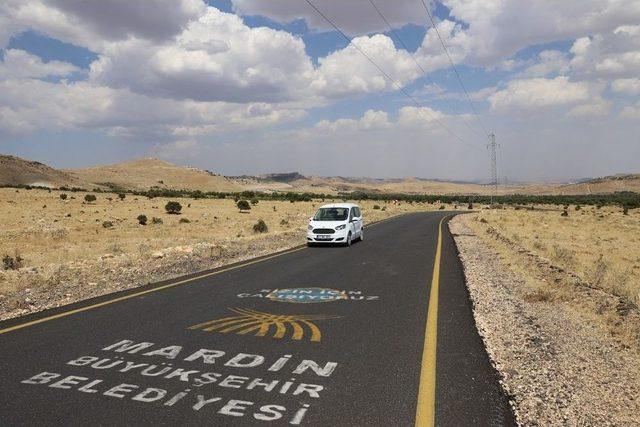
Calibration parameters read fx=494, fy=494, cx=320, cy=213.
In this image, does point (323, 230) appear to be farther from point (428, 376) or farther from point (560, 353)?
point (428, 376)

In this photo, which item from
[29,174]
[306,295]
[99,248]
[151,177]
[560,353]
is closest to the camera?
[560,353]

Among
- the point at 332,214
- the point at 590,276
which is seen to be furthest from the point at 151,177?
the point at 590,276

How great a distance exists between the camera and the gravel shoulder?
478 centimetres

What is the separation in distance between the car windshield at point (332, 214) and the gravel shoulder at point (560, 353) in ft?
35.1

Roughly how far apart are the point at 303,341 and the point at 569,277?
27.7 ft

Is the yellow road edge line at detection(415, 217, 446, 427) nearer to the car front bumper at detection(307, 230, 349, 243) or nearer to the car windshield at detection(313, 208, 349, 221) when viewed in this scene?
the car front bumper at detection(307, 230, 349, 243)

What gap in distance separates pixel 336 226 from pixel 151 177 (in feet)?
518

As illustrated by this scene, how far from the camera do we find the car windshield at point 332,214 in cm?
2225

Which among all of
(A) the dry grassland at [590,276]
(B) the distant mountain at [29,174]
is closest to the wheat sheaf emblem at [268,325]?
(A) the dry grassland at [590,276]

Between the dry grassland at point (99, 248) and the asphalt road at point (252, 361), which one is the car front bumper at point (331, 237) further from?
the asphalt road at point (252, 361)

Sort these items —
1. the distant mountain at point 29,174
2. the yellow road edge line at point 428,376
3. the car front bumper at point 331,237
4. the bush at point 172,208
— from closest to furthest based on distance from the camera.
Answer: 1. the yellow road edge line at point 428,376
2. the car front bumper at point 331,237
3. the bush at point 172,208
4. the distant mountain at point 29,174

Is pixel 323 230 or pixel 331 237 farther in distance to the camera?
pixel 323 230

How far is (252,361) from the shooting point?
601 cm

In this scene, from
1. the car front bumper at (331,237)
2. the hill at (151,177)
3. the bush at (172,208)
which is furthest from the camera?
the hill at (151,177)
